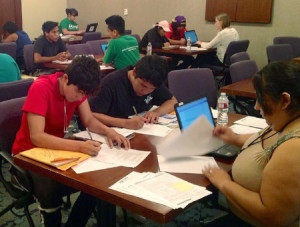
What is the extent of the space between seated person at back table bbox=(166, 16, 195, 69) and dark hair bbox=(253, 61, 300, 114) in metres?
5.34

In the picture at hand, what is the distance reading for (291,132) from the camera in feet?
4.30

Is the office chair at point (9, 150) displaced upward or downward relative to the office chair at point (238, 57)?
downward

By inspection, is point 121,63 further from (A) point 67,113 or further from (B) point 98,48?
(A) point 67,113

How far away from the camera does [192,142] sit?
1681mm

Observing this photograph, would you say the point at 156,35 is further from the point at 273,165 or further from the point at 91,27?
the point at 273,165

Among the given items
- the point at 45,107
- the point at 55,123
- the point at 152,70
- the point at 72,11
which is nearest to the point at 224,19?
the point at 72,11

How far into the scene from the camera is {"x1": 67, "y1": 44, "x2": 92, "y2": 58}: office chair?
5.09 meters

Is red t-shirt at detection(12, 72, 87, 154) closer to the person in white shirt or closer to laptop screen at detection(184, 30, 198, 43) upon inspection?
the person in white shirt

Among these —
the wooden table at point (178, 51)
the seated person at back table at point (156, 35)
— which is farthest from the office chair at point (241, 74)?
the seated person at back table at point (156, 35)

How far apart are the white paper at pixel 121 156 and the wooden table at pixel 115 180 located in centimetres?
3

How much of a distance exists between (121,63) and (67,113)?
237cm

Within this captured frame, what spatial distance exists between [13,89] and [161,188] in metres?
1.49

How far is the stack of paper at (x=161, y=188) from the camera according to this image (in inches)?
54.4

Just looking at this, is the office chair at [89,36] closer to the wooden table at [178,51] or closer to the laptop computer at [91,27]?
the laptop computer at [91,27]
